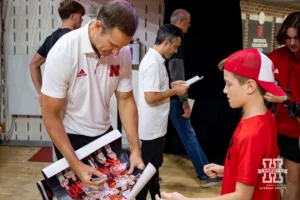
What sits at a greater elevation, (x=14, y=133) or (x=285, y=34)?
(x=285, y=34)

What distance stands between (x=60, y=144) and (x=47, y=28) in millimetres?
3606

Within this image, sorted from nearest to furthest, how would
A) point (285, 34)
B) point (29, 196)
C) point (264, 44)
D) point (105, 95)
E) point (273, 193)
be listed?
point (273, 193) < point (105, 95) < point (285, 34) < point (29, 196) < point (264, 44)

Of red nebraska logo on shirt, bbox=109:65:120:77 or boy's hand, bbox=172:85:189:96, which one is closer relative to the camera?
red nebraska logo on shirt, bbox=109:65:120:77

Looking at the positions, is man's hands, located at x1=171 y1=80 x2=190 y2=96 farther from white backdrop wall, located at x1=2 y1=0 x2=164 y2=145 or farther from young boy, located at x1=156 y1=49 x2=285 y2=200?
white backdrop wall, located at x1=2 y1=0 x2=164 y2=145

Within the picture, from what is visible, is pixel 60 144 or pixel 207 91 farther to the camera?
pixel 207 91

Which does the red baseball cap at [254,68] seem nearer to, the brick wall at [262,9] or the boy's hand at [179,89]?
the boy's hand at [179,89]

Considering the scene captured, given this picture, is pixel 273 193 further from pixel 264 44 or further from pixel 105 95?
pixel 264 44

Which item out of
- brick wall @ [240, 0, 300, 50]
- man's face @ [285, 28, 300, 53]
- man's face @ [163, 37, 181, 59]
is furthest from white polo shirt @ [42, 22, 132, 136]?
brick wall @ [240, 0, 300, 50]

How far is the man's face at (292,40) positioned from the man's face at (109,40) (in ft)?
4.06

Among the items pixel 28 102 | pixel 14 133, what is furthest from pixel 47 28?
pixel 14 133

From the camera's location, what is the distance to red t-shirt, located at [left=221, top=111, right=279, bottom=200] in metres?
1.22

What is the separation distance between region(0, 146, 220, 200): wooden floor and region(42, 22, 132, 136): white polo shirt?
74.4 inches

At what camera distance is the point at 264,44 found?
8688 mm

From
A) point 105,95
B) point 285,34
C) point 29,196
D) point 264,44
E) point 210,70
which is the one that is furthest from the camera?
point 264,44
